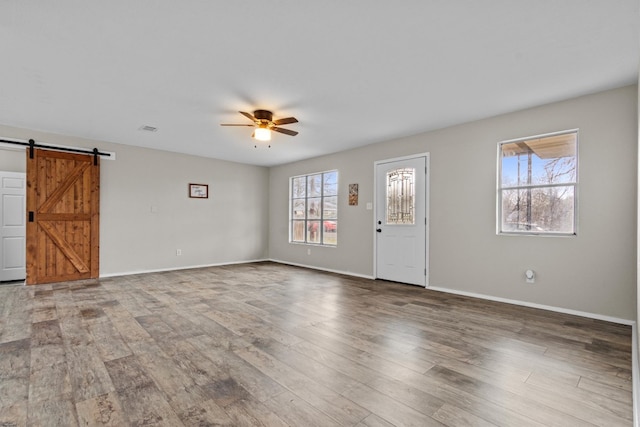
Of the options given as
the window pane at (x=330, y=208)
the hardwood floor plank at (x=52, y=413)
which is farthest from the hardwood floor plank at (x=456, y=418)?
the window pane at (x=330, y=208)

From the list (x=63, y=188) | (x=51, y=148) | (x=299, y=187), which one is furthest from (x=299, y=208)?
(x=51, y=148)

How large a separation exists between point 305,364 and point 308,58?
2515mm

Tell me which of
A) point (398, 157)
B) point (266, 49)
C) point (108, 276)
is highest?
point (266, 49)

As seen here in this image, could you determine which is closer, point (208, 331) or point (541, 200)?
point (208, 331)

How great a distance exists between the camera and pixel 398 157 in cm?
533

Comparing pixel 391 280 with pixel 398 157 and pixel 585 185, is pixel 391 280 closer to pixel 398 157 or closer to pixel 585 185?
pixel 398 157

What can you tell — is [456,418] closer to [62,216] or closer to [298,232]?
[298,232]

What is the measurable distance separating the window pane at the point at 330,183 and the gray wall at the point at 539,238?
2.57ft

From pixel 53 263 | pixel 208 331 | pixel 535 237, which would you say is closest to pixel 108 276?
pixel 53 263

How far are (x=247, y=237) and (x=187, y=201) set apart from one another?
1.69 metres

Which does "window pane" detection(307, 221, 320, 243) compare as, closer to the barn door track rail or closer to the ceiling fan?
the ceiling fan

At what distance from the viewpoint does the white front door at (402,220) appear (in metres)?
4.98

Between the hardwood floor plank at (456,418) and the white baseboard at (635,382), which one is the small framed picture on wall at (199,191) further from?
the white baseboard at (635,382)

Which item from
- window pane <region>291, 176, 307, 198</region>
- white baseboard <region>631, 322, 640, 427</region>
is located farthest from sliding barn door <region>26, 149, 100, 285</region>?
white baseboard <region>631, 322, 640, 427</region>
